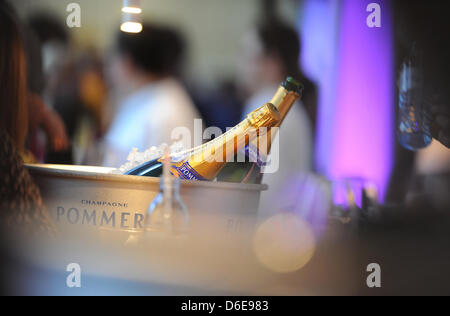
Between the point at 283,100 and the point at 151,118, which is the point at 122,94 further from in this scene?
the point at 283,100

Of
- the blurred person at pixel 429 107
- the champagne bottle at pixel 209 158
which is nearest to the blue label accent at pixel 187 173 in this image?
the champagne bottle at pixel 209 158

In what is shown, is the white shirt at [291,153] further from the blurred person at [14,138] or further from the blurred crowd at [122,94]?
the blurred person at [14,138]

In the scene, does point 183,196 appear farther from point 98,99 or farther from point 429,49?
point 429,49

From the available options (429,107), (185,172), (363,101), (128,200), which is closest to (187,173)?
(185,172)

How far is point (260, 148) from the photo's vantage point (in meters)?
1.01

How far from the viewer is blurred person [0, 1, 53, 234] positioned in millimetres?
1050

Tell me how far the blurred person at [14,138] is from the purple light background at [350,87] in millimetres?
635

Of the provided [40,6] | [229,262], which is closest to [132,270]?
[229,262]

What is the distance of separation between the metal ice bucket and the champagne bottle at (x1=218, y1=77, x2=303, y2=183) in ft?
0.36

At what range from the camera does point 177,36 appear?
3.79 feet

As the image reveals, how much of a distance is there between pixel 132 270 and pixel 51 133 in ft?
1.58

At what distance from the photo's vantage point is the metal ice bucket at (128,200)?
844 mm

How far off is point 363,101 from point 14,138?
0.83 meters

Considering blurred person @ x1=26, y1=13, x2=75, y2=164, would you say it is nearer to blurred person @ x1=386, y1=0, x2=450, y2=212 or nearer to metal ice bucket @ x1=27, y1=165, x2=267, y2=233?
metal ice bucket @ x1=27, y1=165, x2=267, y2=233
